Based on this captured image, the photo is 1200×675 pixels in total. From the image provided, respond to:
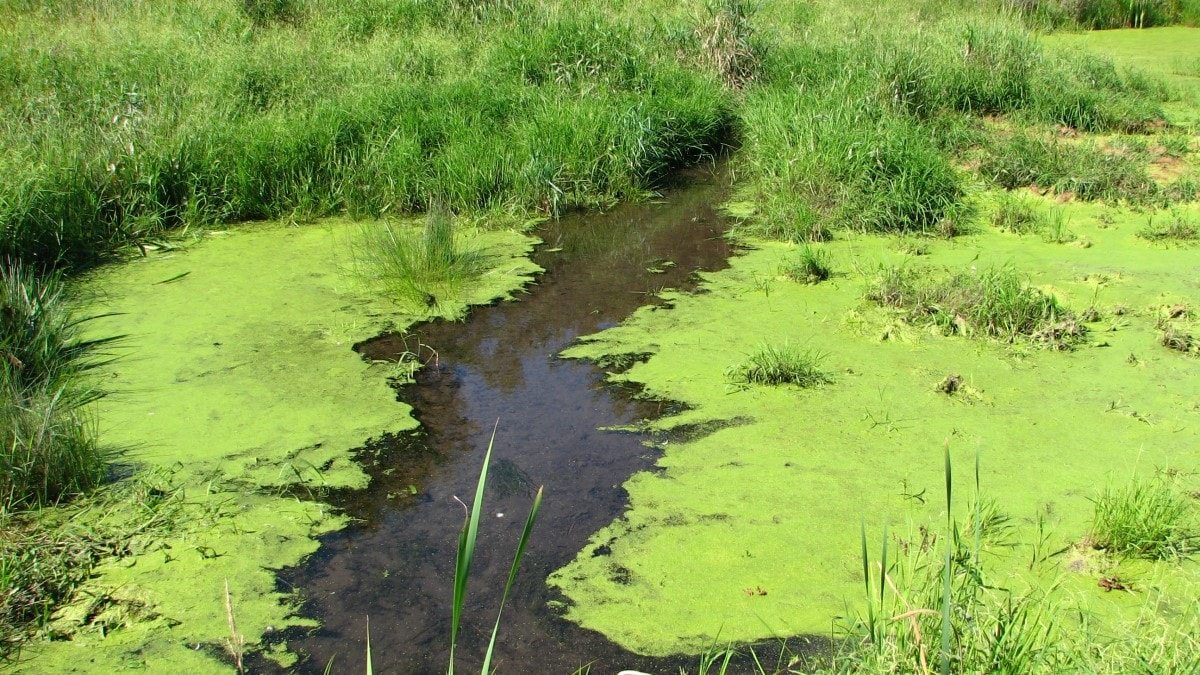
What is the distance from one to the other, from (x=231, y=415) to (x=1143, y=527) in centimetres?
302

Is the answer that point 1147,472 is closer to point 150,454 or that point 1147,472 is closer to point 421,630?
point 421,630

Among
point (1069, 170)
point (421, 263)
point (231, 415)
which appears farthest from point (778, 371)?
point (1069, 170)

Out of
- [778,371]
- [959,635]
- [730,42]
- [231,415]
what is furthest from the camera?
[730,42]

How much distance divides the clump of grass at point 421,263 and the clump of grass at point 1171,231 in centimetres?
376

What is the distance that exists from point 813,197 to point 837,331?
1.66m

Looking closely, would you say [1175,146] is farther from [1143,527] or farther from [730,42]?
[1143,527]

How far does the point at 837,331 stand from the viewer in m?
4.38

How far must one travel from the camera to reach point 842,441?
3467 millimetres

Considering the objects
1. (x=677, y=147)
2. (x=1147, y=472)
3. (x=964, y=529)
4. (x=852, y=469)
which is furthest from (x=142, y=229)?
(x=1147, y=472)

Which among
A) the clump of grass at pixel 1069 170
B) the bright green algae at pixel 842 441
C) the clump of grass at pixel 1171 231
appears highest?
the clump of grass at pixel 1069 170

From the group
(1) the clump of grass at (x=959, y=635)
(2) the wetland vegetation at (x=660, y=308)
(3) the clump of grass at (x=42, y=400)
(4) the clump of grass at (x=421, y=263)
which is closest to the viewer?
(1) the clump of grass at (x=959, y=635)

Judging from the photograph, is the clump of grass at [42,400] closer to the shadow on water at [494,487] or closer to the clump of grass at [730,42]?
the shadow on water at [494,487]

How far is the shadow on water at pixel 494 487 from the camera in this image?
2.53 metres

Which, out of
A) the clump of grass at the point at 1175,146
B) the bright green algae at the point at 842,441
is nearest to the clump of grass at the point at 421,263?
the bright green algae at the point at 842,441
